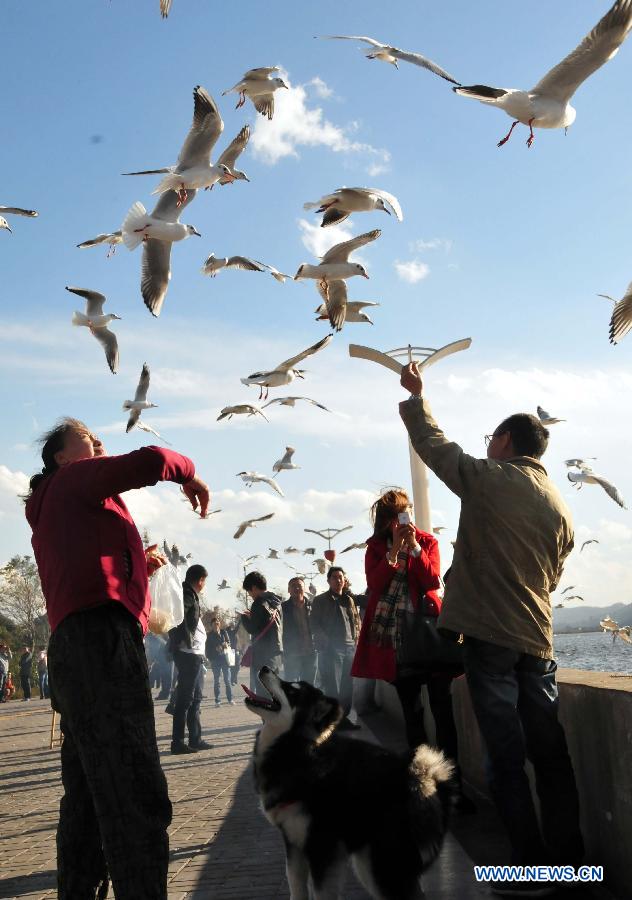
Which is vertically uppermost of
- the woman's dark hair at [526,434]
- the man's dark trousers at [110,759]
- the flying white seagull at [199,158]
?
the flying white seagull at [199,158]

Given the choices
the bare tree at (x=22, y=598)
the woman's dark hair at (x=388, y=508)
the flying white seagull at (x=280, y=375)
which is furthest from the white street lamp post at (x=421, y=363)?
the bare tree at (x=22, y=598)

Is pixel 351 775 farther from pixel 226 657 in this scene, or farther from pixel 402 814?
pixel 226 657

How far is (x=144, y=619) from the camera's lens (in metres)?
3.53

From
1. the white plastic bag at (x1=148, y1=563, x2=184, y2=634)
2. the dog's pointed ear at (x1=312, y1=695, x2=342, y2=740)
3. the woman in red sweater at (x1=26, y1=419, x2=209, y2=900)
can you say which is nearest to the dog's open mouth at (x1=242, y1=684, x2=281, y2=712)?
the dog's pointed ear at (x1=312, y1=695, x2=342, y2=740)

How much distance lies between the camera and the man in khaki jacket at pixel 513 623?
12.5 feet

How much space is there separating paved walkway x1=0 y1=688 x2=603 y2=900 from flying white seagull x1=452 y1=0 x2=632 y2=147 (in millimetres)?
6020

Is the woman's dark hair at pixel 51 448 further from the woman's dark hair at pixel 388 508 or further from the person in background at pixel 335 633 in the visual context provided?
the person in background at pixel 335 633

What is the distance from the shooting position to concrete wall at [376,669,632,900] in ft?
11.7

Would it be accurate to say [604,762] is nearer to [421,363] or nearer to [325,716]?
[325,716]

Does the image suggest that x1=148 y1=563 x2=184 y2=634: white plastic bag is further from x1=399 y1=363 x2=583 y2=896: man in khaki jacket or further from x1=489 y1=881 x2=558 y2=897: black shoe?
x1=489 y1=881 x2=558 y2=897: black shoe

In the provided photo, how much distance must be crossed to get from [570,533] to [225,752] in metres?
6.65

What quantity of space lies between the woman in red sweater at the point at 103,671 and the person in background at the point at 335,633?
7853mm

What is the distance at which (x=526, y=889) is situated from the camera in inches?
149

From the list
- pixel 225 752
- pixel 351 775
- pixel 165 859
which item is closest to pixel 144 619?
pixel 165 859
